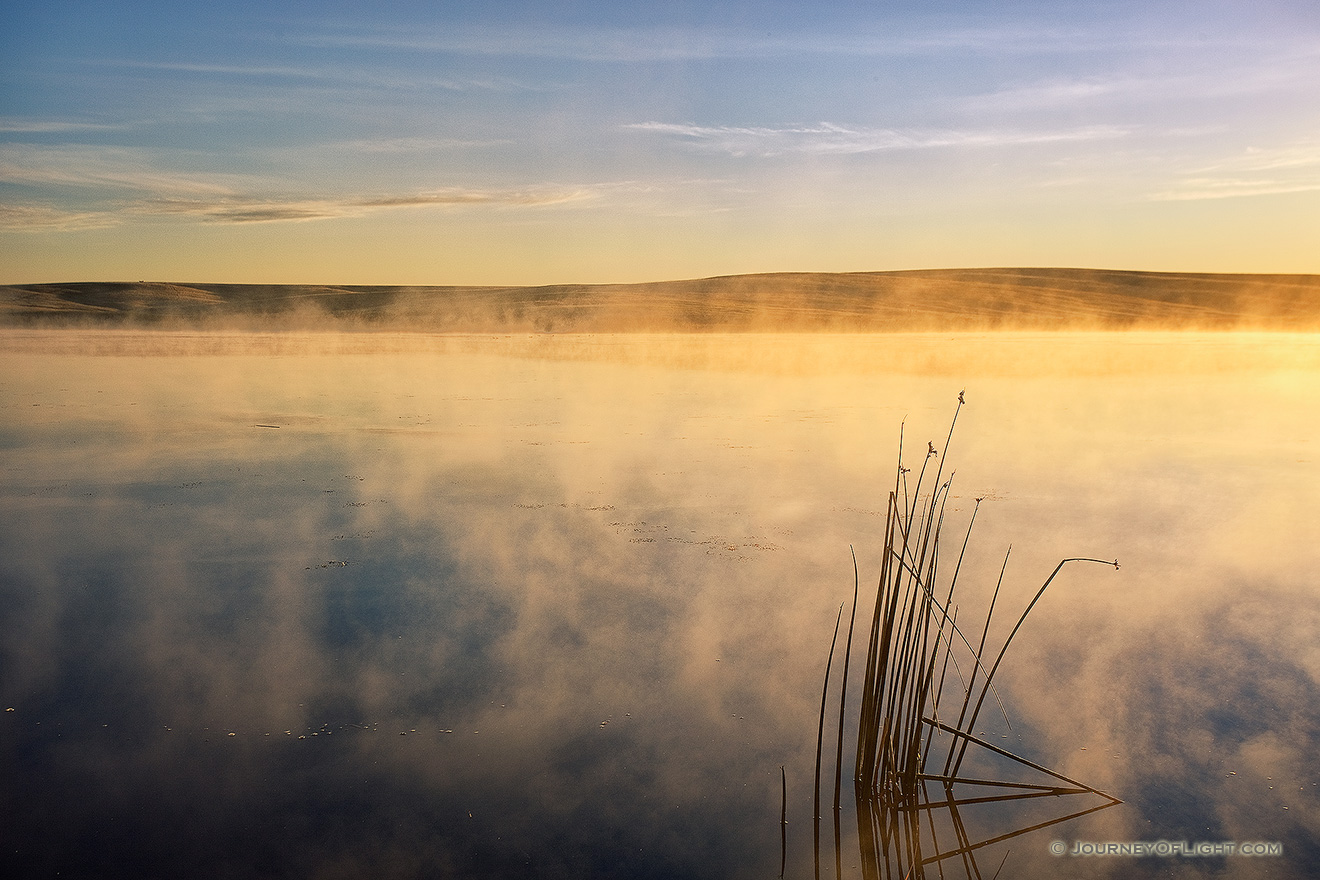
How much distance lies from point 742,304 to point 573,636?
34317 mm

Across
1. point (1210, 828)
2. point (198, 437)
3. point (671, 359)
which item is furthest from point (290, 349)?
point (1210, 828)

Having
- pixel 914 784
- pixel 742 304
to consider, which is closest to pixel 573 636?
pixel 914 784

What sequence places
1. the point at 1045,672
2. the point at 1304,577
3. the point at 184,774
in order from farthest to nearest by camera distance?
the point at 1304,577, the point at 1045,672, the point at 184,774

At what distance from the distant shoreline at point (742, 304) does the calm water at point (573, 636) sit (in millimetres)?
22275

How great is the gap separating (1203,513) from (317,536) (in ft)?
15.7

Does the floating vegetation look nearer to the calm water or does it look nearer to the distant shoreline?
the calm water

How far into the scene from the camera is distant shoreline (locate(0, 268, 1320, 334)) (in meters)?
32.9

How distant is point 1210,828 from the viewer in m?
2.73

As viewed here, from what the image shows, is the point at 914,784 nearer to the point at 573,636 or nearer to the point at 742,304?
the point at 573,636

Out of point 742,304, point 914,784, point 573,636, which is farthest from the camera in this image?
point 742,304

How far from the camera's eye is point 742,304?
124 ft

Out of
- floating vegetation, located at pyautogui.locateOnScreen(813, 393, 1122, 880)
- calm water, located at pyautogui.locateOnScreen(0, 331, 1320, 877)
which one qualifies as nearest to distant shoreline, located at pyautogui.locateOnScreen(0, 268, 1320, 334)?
calm water, located at pyautogui.locateOnScreen(0, 331, 1320, 877)

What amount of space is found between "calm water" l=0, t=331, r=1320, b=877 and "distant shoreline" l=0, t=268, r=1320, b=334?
22.3 m

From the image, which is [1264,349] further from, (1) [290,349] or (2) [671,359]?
(1) [290,349]
